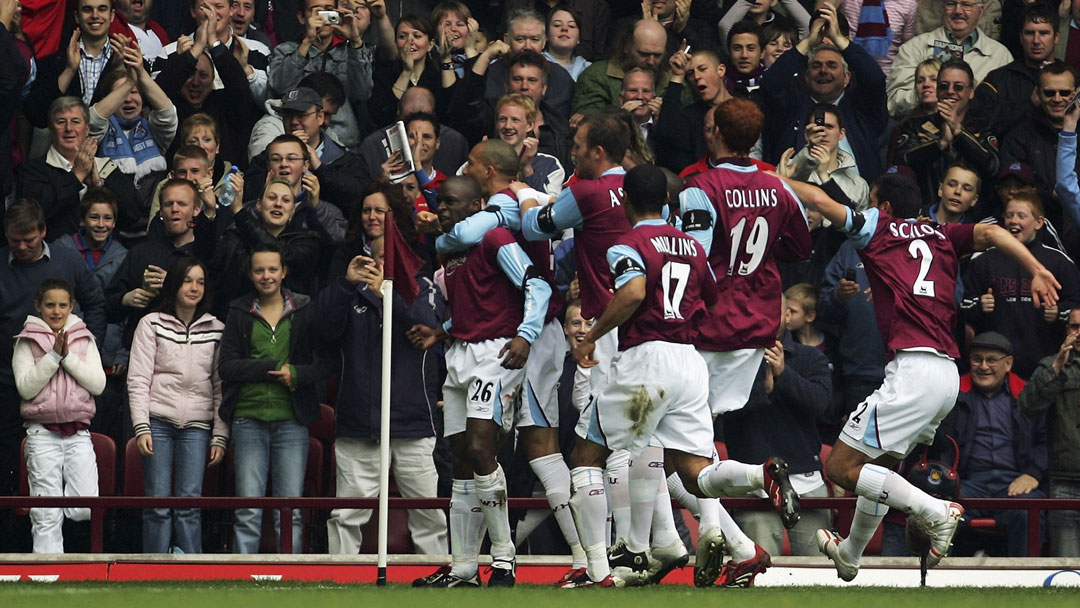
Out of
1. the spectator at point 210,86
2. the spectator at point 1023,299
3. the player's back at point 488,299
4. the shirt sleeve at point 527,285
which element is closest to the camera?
the shirt sleeve at point 527,285

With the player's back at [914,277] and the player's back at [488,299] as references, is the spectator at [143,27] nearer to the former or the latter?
the player's back at [488,299]

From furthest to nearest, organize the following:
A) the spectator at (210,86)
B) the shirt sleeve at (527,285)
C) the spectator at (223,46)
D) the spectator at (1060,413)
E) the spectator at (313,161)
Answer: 1. the spectator at (223,46)
2. the spectator at (210,86)
3. the spectator at (313,161)
4. the spectator at (1060,413)
5. the shirt sleeve at (527,285)

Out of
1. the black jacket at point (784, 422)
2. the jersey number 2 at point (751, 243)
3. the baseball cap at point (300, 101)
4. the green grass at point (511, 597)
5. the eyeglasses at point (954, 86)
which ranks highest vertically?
the eyeglasses at point (954, 86)

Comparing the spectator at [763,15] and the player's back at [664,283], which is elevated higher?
the spectator at [763,15]

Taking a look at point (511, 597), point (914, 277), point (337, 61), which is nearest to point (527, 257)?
point (914, 277)

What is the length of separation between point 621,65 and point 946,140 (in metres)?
2.95

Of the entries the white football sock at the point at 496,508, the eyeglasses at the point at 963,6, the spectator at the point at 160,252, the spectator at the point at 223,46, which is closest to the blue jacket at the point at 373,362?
the spectator at the point at 160,252

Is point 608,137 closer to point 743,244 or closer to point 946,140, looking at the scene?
point 743,244

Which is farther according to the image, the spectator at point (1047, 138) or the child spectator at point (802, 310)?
the spectator at point (1047, 138)

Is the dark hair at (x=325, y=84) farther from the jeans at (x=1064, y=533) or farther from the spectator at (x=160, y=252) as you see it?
the jeans at (x=1064, y=533)

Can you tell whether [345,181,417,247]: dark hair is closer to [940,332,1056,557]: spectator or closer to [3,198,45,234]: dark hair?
[3,198,45,234]: dark hair

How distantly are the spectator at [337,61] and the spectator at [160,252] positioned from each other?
187cm

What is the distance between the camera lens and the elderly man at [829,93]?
14.7 metres

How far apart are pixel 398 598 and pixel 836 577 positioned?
3910mm
